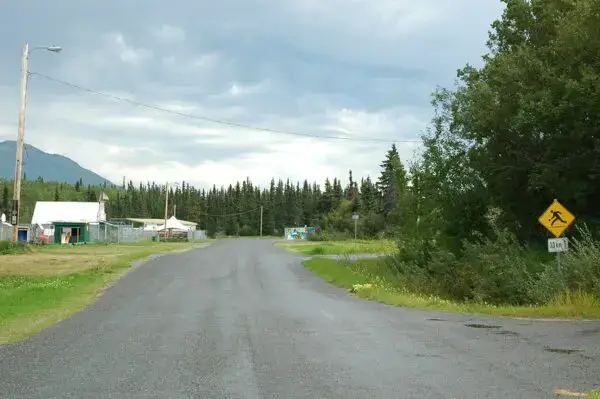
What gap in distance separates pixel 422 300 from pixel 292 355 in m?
9.62

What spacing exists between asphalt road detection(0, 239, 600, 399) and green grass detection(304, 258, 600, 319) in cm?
126

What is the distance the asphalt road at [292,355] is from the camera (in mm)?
7246

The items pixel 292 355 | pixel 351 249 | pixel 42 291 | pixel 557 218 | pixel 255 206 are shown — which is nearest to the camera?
A: pixel 292 355

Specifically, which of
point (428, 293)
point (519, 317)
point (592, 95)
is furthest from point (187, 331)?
point (592, 95)

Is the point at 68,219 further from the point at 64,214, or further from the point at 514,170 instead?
the point at 514,170

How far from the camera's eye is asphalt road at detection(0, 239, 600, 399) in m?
7.25

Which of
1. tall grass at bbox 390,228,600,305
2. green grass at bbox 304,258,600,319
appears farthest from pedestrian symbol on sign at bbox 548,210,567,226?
green grass at bbox 304,258,600,319

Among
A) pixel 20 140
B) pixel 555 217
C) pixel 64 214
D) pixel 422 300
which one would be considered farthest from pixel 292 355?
pixel 64 214

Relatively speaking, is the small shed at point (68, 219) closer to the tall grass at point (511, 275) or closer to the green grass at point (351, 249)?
the green grass at point (351, 249)

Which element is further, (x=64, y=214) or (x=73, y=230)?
(x=64, y=214)

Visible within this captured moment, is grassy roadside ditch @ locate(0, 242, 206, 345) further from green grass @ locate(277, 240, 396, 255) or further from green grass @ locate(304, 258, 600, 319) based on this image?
green grass @ locate(277, 240, 396, 255)

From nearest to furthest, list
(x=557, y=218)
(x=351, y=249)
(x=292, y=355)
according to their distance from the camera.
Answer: (x=292, y=355) < (x=557, y=218) < (x=351, y=249)

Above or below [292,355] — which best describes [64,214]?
above

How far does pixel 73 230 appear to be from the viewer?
82875mm
